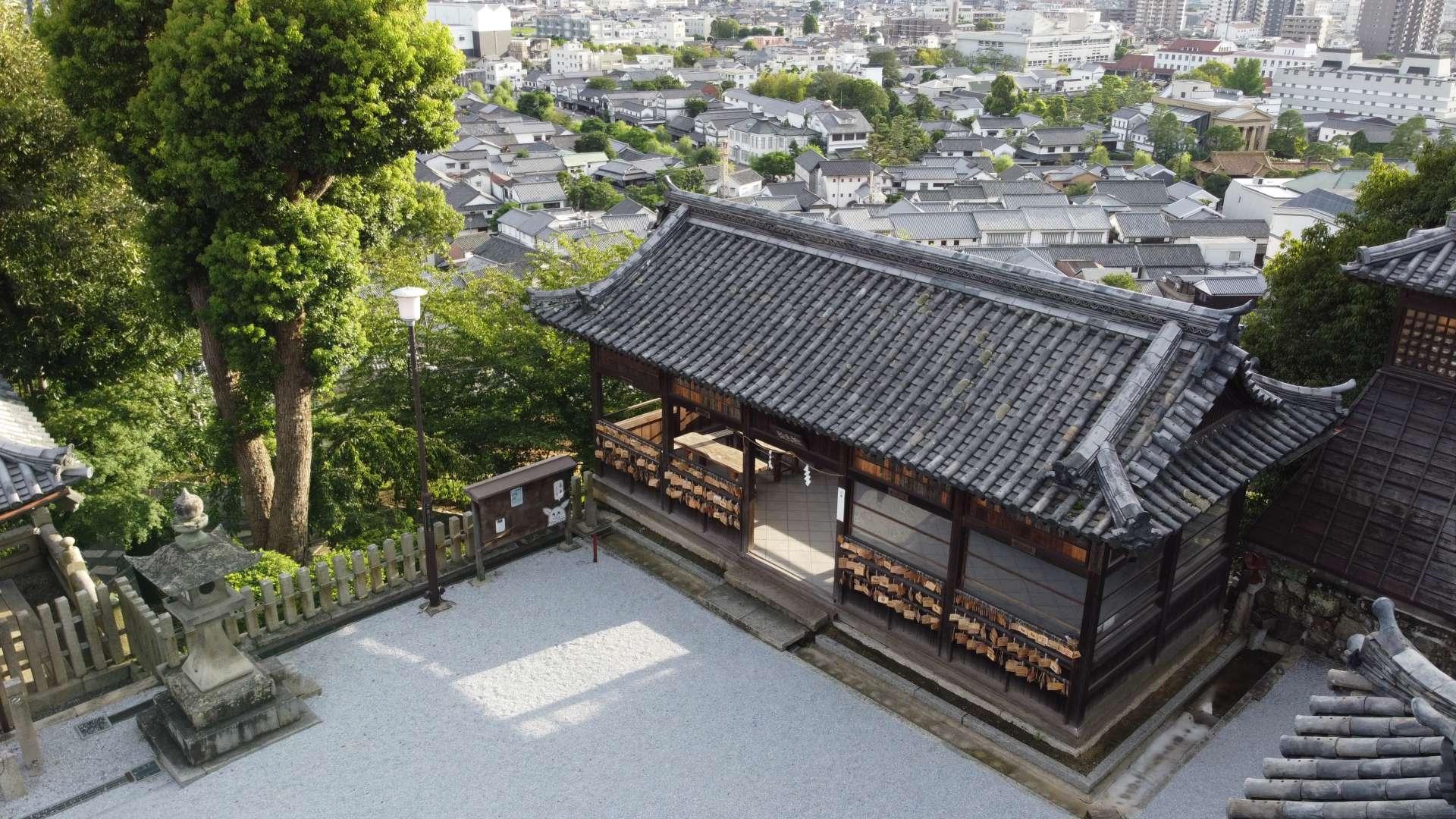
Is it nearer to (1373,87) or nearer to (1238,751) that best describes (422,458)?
(1238,751)

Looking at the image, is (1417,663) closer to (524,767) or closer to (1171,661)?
(1171,661)

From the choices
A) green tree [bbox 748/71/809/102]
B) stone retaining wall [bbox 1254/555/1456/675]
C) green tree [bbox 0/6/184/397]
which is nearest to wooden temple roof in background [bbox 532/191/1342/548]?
stone retaining wall [bbox 1254/555/1456/675]

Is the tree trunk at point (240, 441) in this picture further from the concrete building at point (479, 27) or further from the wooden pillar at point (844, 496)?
the concrete building at point (479, 27)

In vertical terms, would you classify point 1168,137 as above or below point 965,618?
below

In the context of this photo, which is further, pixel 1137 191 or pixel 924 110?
pixel 924 110

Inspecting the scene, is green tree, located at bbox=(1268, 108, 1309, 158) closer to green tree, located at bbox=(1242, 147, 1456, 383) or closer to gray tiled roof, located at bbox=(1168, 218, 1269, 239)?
gray tiled roof, located at bbox=(1168, 218, 1269, 239)

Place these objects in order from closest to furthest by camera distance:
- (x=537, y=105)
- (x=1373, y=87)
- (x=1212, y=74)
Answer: (x=537, y=105)
(x=1373, y=87)
(x=1212, y=74)

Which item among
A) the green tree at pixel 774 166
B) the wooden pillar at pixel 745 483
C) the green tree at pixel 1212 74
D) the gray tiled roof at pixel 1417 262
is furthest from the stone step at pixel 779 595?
the green tree at pixel 1212 74

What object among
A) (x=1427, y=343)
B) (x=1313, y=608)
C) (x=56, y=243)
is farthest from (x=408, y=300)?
(x=1427, y=343)
